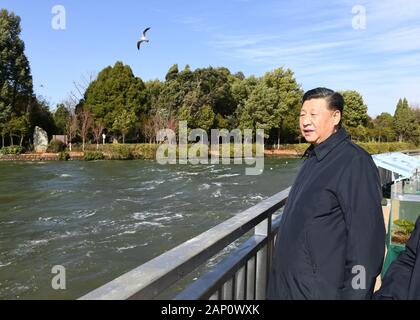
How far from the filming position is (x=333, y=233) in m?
1.59

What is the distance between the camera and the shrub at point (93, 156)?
32412 mm

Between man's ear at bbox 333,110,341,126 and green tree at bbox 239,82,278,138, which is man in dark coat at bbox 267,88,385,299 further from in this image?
green tree at bbox 239,82,278,138

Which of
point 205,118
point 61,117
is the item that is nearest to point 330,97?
point 205,118

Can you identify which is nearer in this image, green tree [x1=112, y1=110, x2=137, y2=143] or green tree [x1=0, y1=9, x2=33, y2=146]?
green tree [x1=0, y1=9, x2=33, y2=146]

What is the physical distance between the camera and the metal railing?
3.64 feet

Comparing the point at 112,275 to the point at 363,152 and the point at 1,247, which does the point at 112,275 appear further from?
the point at 363,152

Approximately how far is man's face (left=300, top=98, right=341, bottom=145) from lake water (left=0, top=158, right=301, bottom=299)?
19.3ft

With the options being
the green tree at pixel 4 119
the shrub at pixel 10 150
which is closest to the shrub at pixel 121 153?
the shrub at pixel 10 150

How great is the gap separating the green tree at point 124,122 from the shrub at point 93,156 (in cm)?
526

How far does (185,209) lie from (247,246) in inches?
460

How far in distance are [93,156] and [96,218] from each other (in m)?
21.6

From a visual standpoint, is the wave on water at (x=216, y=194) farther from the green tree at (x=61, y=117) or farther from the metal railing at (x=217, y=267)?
the green tree at (x=61, y=117)

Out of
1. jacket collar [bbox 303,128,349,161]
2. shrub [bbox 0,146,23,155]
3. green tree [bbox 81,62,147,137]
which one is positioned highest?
green tree [bbox 81,62,147,137]

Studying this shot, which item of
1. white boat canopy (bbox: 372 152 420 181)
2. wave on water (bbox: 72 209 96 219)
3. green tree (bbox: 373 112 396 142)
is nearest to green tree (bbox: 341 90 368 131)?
green tree (bbox: 373 112 396 142)
